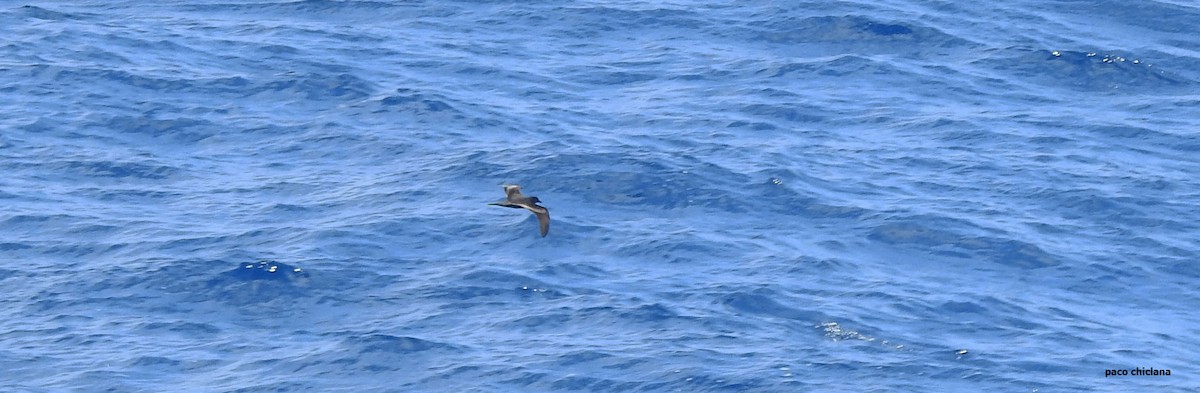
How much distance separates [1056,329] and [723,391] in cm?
679

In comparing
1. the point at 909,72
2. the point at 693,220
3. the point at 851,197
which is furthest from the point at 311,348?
the point at 909,72

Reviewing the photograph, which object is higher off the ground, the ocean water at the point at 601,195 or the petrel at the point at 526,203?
the petrel at the point at 526,203

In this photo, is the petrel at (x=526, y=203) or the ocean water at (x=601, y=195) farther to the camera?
the petrel at (x=526, y=203)

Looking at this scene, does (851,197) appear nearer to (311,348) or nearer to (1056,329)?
(1056,329)

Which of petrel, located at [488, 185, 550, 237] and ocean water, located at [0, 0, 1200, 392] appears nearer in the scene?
ocean water, located at [0, 0, 1200, 392]

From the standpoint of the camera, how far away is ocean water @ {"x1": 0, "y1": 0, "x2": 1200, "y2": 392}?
1550 inches

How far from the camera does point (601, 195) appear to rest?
46938 mm

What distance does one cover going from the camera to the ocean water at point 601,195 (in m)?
39.4

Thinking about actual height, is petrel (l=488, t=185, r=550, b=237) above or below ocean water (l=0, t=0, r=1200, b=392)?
above

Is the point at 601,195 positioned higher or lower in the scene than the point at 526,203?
lower

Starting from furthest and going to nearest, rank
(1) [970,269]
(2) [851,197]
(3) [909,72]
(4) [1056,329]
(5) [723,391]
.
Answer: (3) [909,72] < (2) [851,197] < (1) [970,269] < (4) [1056,329] < (5) [723,391]

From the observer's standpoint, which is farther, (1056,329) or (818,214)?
(818,214)

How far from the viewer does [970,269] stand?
4391 centimetres

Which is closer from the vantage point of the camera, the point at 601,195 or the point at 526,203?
the point at 526,203
